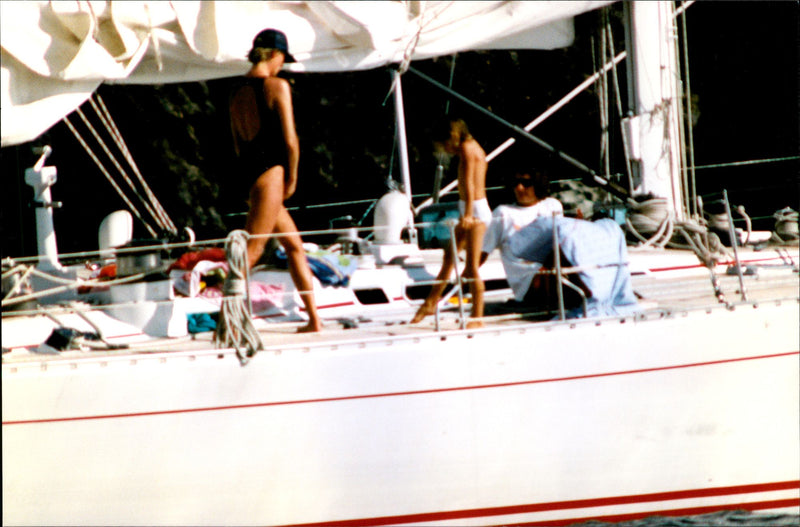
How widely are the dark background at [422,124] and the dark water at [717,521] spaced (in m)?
5.28

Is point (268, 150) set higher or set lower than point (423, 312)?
higher

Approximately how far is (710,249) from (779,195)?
506 cm

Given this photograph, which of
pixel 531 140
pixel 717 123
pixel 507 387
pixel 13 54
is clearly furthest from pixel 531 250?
pixel 717 123

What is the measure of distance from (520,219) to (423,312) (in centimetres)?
59

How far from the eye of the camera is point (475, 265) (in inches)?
165

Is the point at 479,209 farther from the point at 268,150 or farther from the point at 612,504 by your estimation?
the point at 612,504

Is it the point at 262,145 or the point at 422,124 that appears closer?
the point at 262,145

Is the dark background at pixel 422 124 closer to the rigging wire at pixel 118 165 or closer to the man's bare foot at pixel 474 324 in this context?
the rigging wire at pixel 118 165

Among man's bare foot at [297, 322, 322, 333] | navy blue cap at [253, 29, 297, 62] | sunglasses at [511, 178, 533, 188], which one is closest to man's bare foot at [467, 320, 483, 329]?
man's bare foot at [297, 322, 322, 333]

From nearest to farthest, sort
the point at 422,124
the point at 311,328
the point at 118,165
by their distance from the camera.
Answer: the point at 311,328 → the point at 118,165 → the point at 422,124

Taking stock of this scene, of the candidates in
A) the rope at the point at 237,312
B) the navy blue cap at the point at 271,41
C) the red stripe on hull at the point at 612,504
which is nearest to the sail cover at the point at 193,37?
the navy blue cap at the point at 271,41

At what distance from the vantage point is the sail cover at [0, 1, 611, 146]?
15.3ft

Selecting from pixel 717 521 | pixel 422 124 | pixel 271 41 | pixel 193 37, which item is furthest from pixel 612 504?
pixel 422 124

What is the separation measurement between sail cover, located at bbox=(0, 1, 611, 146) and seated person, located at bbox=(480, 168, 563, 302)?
1245mm
